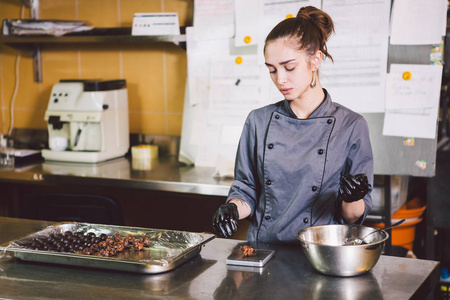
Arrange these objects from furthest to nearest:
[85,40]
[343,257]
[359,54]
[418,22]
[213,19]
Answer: [85,40], [213,19], [359,54], [418,22], [343,257]

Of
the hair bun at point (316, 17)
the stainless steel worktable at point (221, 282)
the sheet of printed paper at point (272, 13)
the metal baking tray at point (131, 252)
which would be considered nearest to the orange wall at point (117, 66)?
the sheet of printed paper at point (272, 13)

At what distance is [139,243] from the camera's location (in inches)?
69.3

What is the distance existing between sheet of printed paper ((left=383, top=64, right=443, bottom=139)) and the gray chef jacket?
103 cm

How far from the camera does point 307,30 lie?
190 centimetres

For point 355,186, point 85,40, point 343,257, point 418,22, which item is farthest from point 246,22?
point 343,257

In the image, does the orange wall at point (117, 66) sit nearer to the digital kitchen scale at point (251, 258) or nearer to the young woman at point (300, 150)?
the young woman at point (300, 150)

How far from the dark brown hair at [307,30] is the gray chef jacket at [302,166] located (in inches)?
8.5

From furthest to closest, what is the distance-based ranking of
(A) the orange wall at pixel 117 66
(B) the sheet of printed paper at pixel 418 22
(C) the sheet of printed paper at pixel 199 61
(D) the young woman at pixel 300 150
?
1. (A) the orange wall at pixel 117 66
2. (C) the sheet of printed paper at pixel 199 61
3. (B) the sheet of printed paper at pixel 418 22
4. (D) the young woman at pixel 300 150

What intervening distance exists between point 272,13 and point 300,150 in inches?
54.4

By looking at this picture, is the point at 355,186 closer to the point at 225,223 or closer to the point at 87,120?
the point at 225,223

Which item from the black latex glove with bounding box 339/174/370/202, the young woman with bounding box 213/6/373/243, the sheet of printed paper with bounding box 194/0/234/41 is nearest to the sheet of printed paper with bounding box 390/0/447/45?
the sheet of printed paper with bounding box 194/0/234/41

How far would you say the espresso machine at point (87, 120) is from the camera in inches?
133

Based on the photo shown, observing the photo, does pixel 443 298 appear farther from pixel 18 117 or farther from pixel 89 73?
pixel 18 117

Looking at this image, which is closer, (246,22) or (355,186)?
(355,186)
